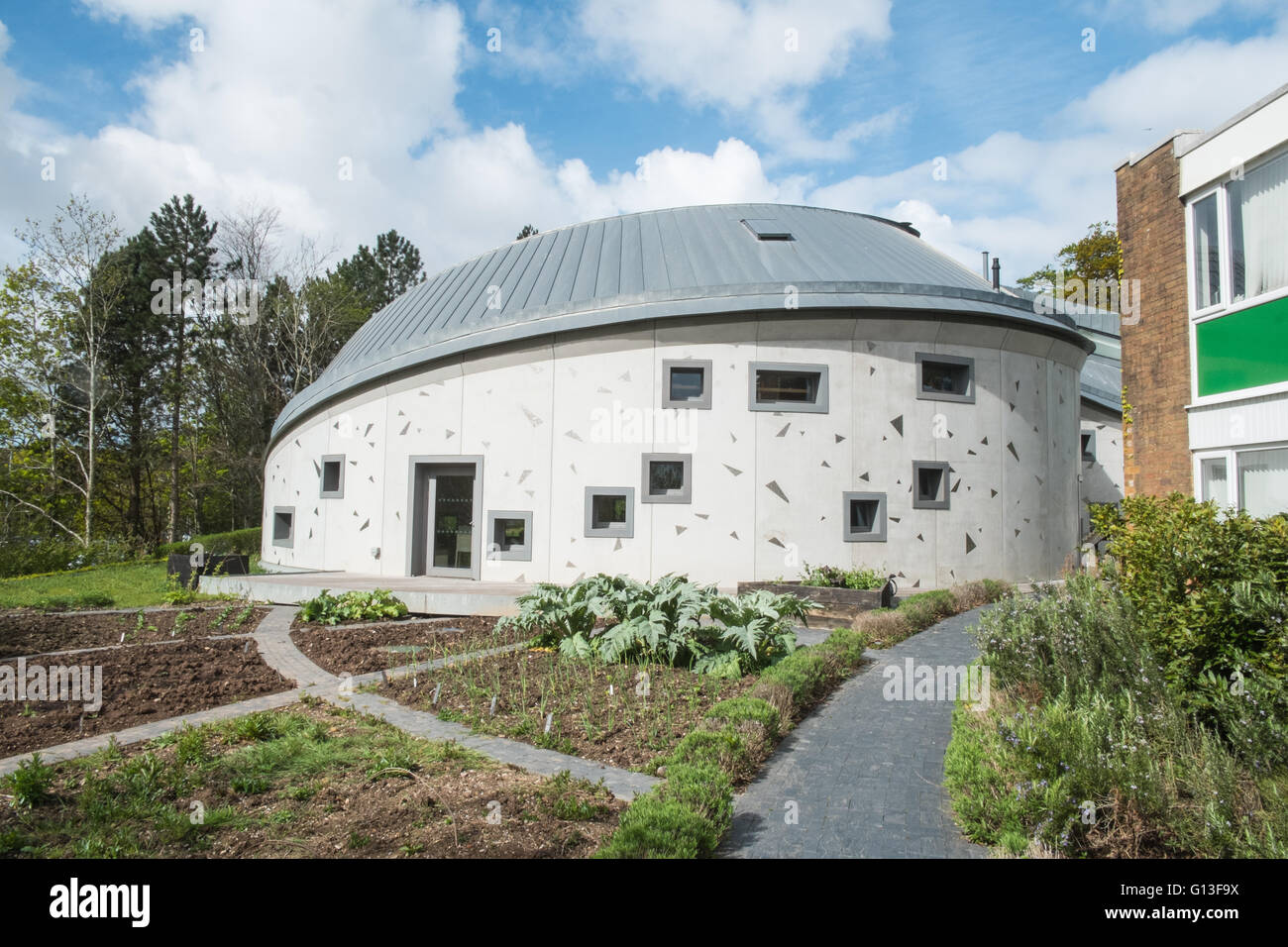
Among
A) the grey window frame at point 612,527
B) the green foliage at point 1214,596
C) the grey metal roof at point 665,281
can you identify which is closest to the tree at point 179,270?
the grey metal roof at point 665,281

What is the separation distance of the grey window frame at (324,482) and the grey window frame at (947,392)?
543 inches

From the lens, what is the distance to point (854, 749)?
584cm

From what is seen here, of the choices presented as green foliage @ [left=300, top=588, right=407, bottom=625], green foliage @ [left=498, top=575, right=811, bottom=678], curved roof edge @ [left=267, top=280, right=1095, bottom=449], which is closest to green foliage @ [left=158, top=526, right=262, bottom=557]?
curved roof edge @ [left=267, top=280, right=1095, bottom=449]

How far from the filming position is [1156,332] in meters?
9.64

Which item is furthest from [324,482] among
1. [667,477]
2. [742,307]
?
[742,307]

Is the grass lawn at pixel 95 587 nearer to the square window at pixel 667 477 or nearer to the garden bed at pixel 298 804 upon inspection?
the square window at pixel 667 477

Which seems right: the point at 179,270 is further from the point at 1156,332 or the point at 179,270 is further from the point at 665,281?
the point at 1156,332

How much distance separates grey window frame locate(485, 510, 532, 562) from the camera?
15.3m

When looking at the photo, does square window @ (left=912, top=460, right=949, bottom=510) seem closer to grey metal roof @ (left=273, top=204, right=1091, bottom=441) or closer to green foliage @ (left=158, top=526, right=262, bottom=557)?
grey metal roof @ (left=273, top=204, right=1091, bottom=441)

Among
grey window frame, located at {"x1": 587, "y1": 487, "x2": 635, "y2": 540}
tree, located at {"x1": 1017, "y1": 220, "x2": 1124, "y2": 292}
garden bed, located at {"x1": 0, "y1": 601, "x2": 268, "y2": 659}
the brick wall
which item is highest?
tree, located at {"x1": 1017, "y1": 220, "x2": 1124, "y2": 292}

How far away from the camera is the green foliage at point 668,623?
25.6ft

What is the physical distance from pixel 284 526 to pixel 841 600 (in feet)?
52.2

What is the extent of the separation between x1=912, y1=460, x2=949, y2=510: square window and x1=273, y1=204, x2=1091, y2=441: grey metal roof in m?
3.36
